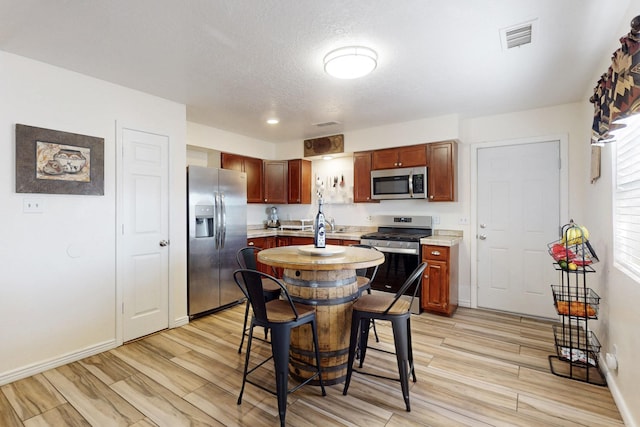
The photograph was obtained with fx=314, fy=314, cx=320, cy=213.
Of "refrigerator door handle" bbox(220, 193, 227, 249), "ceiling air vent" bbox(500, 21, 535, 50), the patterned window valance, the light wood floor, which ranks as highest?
"ceiling air vent" bbox(500, 21, 535, 50)

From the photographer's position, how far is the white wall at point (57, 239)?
92.3 inches

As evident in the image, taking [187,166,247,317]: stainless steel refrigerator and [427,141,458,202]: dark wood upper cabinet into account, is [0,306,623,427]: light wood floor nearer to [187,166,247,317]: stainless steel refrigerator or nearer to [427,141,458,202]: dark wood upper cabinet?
[187,166,247,317]: stainless steel refrigerator

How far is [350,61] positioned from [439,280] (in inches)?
103

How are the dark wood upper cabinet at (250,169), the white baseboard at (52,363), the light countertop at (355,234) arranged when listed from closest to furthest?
the white baseboard at (52,363), the light countertop at (355,234), the dark wood upper cabinet at (250,169)

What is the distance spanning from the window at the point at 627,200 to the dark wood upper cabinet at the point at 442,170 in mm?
1765

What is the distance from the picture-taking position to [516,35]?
6.90 feet

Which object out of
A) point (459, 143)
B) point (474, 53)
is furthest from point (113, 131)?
point (459, 143)

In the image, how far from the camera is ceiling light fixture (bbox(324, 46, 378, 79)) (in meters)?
2.26

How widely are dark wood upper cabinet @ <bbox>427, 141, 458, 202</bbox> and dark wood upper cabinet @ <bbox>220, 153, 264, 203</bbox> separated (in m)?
2.65

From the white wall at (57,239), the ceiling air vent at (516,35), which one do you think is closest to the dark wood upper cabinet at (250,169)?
the white wall at (57,239)

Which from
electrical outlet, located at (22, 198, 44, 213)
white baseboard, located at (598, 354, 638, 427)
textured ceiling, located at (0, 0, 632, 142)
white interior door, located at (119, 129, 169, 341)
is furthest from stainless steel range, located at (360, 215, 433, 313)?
electrical outlet, located at (22, 198, 44, 213)

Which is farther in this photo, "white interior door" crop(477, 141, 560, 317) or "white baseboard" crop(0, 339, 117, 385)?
"white interior door" crop(477, 141, 560, 317)

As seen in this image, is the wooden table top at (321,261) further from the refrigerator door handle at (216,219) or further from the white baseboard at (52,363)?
the white baseboard at (52,363)

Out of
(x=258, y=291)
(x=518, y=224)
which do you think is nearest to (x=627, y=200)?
(x=518, y=224)
